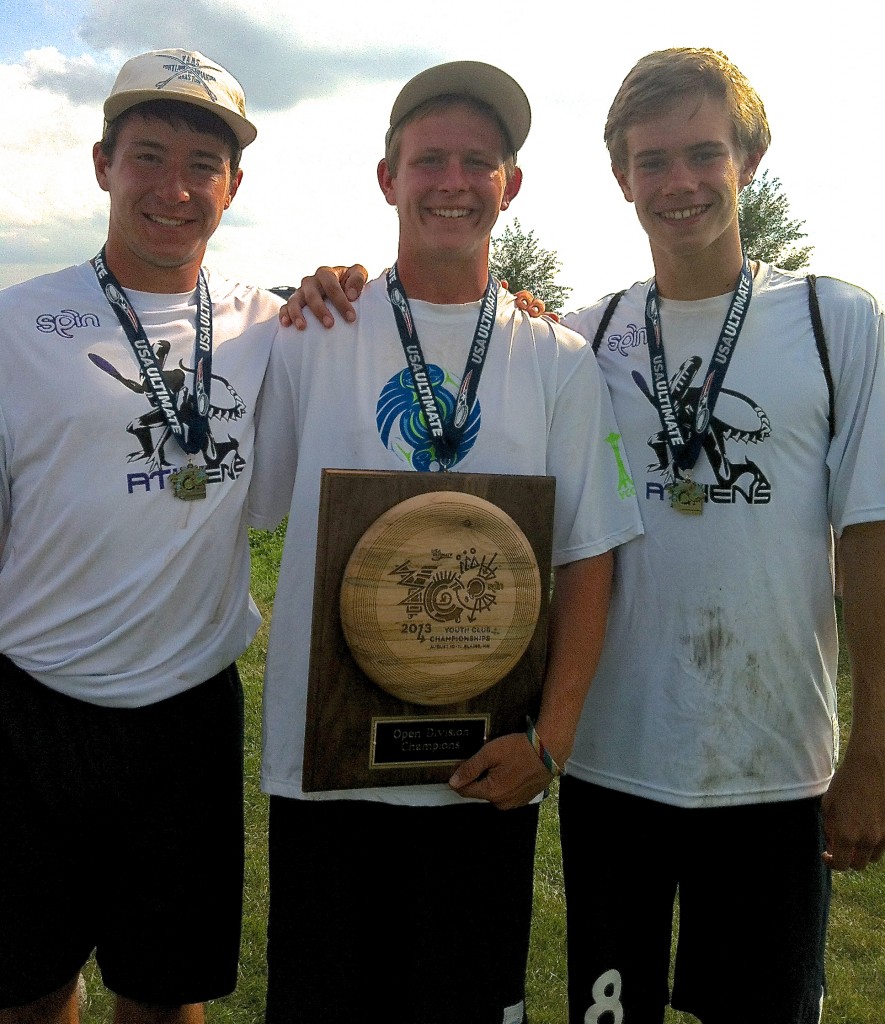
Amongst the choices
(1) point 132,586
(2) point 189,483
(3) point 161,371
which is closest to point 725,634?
(2) point 189,483

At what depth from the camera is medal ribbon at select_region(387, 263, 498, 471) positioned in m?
2.48

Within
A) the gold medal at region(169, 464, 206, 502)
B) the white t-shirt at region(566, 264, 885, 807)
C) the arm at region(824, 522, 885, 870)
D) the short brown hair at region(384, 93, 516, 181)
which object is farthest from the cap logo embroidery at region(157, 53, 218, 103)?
the arm at region(824, 522, 885, 870)

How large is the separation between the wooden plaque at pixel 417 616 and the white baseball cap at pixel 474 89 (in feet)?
3.84

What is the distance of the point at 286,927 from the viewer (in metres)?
2.42

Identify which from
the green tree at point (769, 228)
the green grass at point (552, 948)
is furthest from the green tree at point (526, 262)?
the green grass at point (552, 948)

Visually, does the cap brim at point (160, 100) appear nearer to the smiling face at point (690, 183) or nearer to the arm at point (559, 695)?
the smiling face at point (690, 183)

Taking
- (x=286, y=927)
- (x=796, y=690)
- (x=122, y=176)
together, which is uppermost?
(x=122, y=176)

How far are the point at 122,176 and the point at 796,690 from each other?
259 cm

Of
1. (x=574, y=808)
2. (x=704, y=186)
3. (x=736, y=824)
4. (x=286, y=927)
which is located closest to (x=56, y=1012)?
(x=286, y=927)

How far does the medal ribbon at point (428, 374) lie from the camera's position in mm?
2480

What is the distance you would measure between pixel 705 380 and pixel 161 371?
1.63m

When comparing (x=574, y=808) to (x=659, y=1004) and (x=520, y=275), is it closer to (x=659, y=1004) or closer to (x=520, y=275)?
(x=659, y=1004)

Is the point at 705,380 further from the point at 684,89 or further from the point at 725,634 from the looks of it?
the point at 684,89

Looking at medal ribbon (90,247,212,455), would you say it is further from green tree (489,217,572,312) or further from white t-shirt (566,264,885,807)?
green tree (489,217,572,312)
